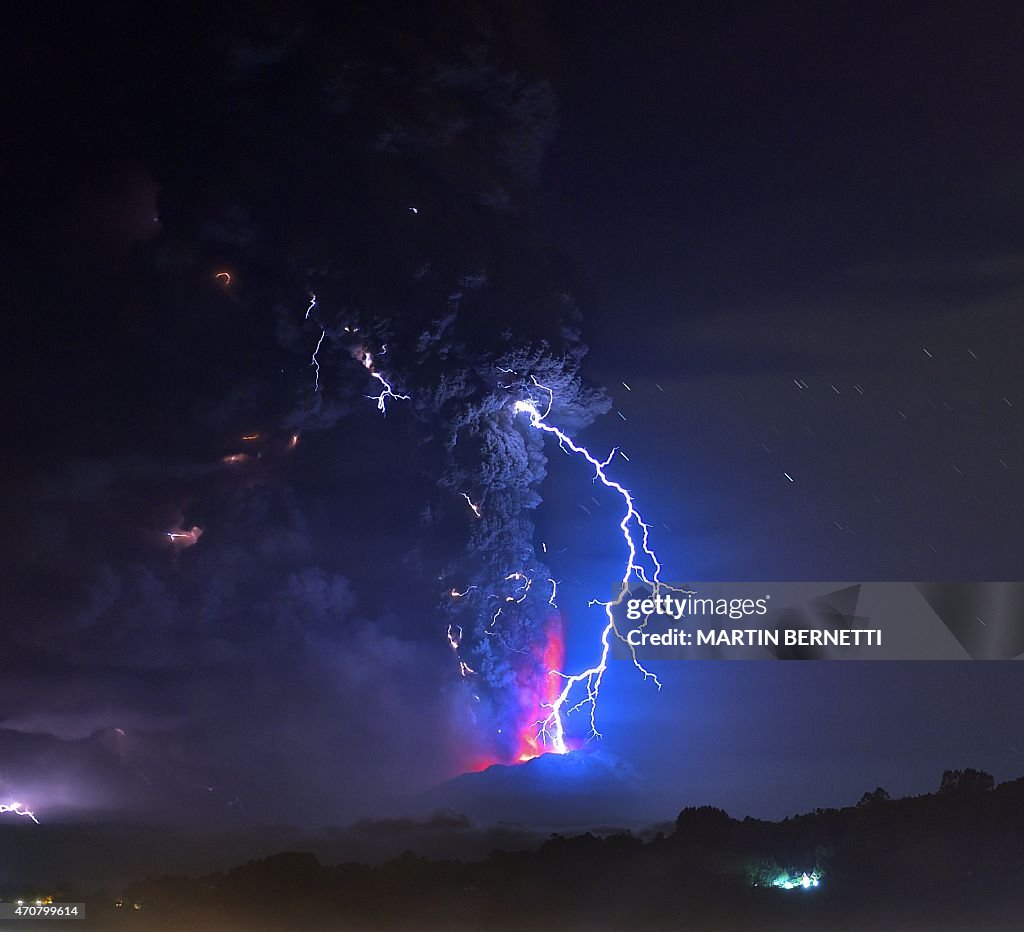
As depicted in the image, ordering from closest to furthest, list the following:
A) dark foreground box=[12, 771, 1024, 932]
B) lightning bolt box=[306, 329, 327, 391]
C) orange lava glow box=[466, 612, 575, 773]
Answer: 1. dark foreground box=[12, 771, 1024, 932]
2. orange lava glow box=[466, 612, 575, 773]
3. lightning bolt box=[306, 329, 327, 391]

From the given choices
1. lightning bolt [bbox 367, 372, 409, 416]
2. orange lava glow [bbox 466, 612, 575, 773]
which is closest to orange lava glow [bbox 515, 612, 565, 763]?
orange lava glow [bbox 466, 612, 575, 773]

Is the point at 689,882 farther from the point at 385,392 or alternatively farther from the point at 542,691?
the point at 385,392

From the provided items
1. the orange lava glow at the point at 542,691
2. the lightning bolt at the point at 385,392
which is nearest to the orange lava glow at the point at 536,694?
the orange lava glow at the point at 542,691

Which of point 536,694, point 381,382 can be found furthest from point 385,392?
point 536,694

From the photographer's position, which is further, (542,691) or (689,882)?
(542,691)

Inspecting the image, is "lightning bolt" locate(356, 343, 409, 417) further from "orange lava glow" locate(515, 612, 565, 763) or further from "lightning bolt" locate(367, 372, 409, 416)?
"orange lava glow" locate(515, 612, 565, 763)

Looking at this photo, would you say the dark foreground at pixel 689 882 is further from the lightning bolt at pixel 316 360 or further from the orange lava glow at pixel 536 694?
the lightning bolt at pixel 316 360

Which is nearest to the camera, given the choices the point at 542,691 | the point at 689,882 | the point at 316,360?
the point at 689,882

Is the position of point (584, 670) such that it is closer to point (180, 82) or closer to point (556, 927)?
point (556, 927)

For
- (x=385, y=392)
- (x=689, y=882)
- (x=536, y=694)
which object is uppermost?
(x=385, y=392)
